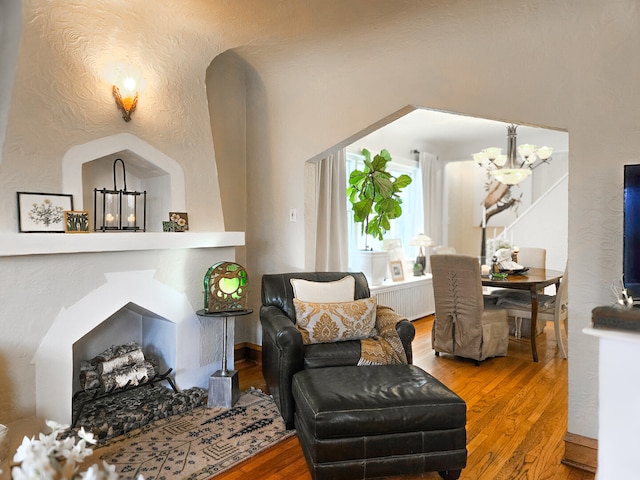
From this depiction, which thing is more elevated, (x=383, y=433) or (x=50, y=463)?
(x=50, y=463)

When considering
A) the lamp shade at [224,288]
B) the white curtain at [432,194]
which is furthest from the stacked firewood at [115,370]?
the white curtain at [432,194]

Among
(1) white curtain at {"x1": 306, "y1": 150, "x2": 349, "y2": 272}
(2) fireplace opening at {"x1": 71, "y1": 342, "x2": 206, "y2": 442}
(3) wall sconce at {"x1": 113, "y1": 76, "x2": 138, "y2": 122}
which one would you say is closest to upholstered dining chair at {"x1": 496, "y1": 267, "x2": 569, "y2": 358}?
(1) white curtain at {"x1": 306, "y1": 150, "x2": 349, "y2": 272}

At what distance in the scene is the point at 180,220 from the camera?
308cm

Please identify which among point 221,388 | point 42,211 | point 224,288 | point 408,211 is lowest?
point 221,388

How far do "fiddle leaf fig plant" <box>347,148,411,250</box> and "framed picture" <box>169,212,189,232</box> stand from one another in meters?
2.29

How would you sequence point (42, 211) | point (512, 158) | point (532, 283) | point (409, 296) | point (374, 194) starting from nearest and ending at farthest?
point (42, 211)
point (532, 283)
point (374, 194)
point (512, 158)
point (409, 296)

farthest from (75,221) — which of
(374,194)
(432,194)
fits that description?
(432,194)

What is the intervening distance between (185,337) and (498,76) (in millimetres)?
2666

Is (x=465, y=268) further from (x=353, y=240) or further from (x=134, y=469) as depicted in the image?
(x=134, y=469)

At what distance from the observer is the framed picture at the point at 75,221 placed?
252 centimetres

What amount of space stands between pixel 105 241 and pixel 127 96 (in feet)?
3.07

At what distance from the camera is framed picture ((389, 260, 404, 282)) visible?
5.53 m

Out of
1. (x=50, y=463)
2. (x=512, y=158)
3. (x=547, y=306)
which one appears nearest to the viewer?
(x=50, y=463)

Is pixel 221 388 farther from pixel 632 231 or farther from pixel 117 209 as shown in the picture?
pixel 632 231
